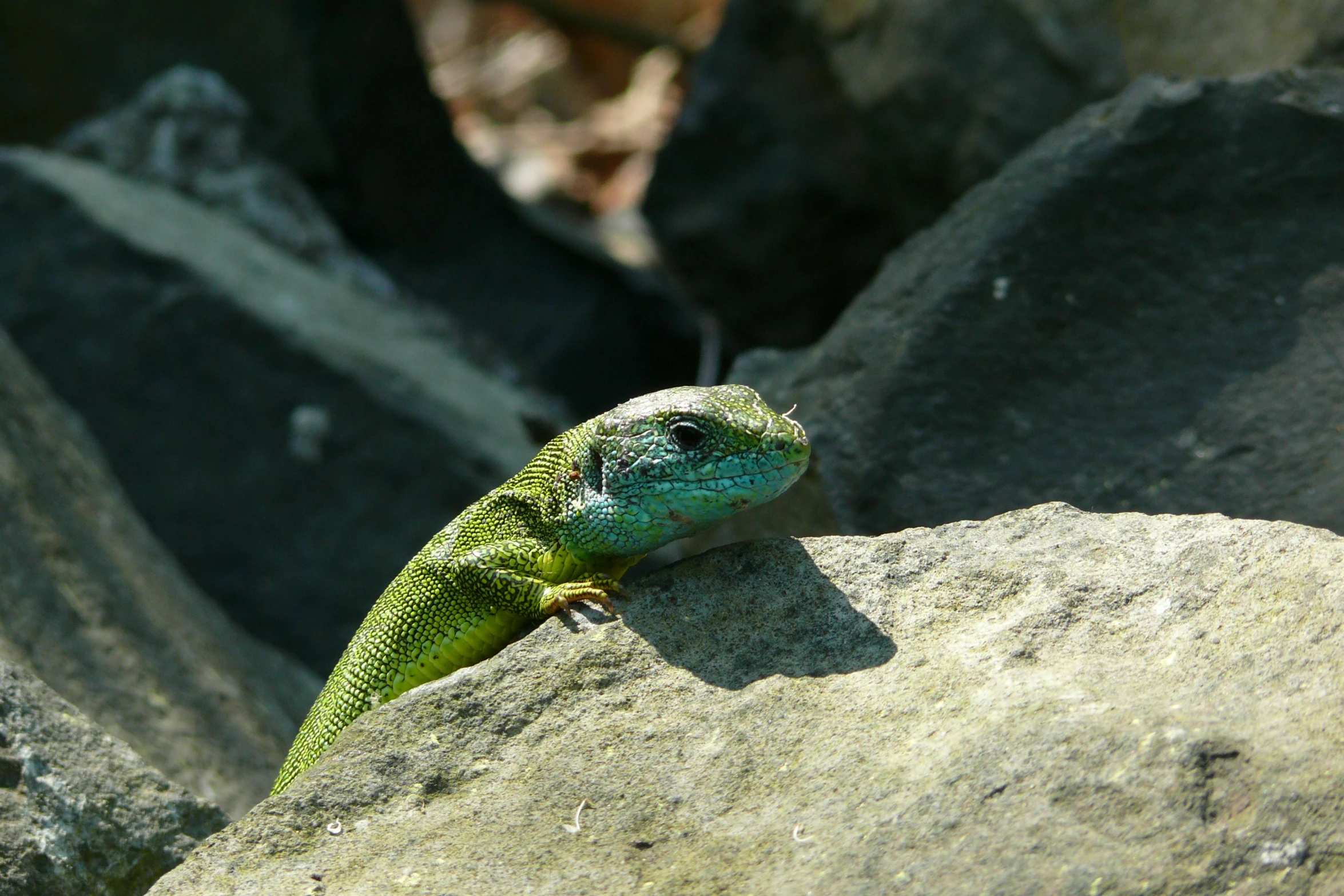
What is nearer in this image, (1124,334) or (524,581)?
(524,581)

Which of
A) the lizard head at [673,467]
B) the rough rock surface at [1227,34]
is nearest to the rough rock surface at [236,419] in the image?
the lizard head at [673,467]

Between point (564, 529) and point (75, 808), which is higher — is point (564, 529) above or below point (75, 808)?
below

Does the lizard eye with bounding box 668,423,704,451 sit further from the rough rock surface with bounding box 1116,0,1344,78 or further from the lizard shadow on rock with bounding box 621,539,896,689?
the rough rock surface with bounding box 1116,0,1344,78

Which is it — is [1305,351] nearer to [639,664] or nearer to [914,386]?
[914,386]

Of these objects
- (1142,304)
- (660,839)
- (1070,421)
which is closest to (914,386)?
(1070,421)

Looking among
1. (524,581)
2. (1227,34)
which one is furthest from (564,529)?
(1227,34)

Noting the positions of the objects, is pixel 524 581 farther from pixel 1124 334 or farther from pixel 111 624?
pixel 1124 334
